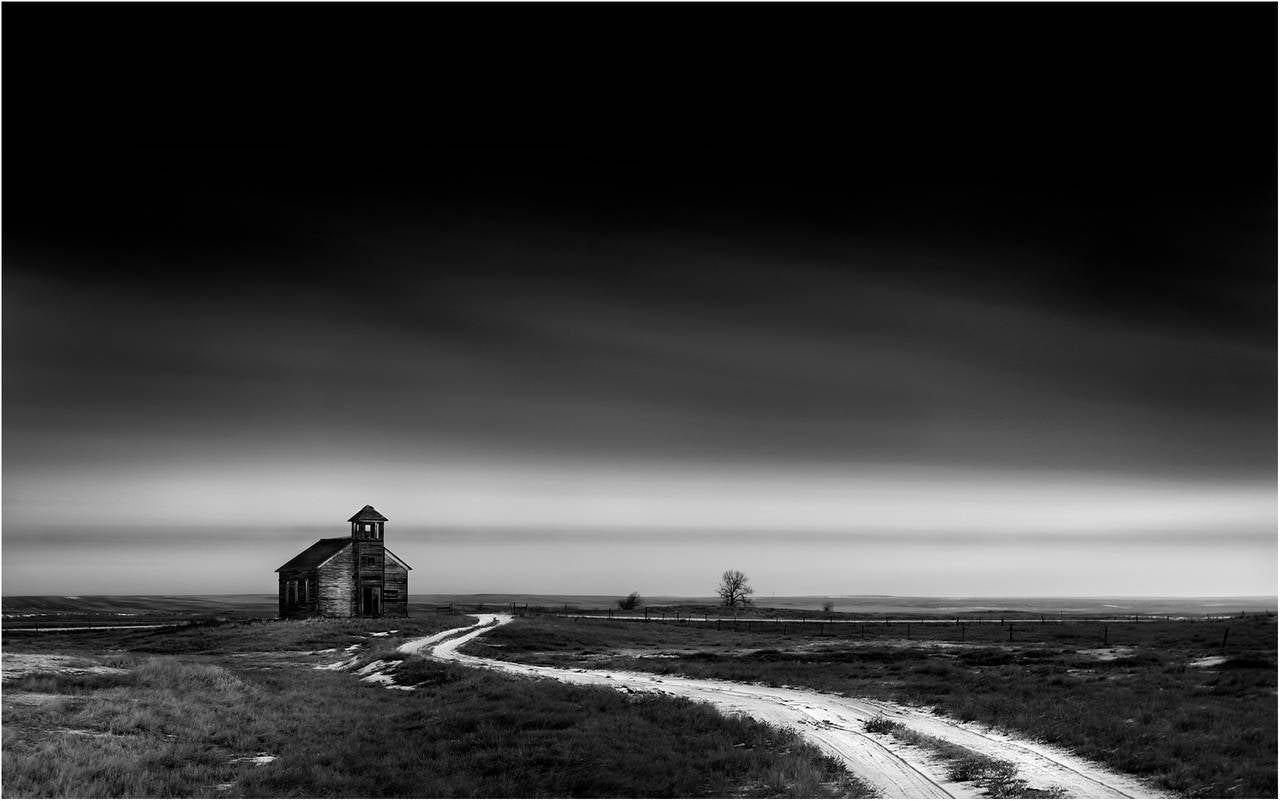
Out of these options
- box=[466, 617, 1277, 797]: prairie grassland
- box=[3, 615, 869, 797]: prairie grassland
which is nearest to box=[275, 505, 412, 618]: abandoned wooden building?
box=[466, 617, 1277, 797]: prairie grassland

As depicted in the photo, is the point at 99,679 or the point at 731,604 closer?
the point at 99,679

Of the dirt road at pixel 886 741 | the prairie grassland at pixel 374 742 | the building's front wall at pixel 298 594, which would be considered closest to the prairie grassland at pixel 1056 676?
the dirt road at pixel 886 741

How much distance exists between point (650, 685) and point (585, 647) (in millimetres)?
24085

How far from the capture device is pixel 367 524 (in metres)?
82.6

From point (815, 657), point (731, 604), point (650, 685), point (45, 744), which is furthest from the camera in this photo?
point (731, 604)

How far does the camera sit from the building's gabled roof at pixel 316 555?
3159 inches

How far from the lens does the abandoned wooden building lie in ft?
259

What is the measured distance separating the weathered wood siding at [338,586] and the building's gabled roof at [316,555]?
734 mm

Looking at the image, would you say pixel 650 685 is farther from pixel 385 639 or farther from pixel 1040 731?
pixel 385 639

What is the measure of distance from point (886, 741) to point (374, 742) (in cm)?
1299

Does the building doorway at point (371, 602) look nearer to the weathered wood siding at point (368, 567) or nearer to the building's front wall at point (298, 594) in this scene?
the weathered wood siding at point (368, 567)

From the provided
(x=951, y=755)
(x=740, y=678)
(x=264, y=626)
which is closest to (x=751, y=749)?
(x=951, y=755)

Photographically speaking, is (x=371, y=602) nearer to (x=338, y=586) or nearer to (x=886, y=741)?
(x=338, y=586)

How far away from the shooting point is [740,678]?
37344 millimetres
